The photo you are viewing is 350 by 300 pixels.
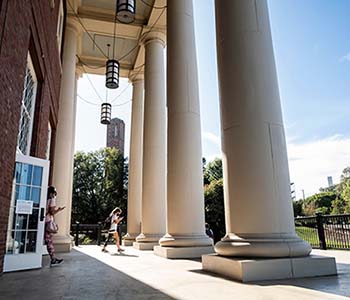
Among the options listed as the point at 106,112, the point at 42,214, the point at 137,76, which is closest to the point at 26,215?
the point at 42,214

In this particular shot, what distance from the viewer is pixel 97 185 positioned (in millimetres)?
39375

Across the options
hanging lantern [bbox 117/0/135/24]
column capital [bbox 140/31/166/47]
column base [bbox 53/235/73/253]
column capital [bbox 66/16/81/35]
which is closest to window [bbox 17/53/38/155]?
hanging lantern [bbox 117/0/135/24]

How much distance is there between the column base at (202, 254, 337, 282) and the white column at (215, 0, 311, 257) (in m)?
0.13

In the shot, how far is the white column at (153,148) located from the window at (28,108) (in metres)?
5.39

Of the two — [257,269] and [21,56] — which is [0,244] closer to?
[21,56]

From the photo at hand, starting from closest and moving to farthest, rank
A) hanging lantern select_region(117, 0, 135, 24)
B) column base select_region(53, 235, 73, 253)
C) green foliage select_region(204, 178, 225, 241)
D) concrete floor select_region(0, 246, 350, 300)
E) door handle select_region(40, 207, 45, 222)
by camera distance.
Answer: concrete floor select_region(0, 246, 350, 300), door handle select_region(40, 207, 45, 222), hanging lantern select_region(117, 0, 135, 24), column base select_region(53, 235, 73, 253), green foliage select_region(204, 178, 225, 241)

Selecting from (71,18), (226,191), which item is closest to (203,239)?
(226,191)

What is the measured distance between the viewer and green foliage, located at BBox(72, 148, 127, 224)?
3656cm

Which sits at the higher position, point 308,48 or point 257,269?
point 308,48

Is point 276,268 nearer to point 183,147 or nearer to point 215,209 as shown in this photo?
point 183,147

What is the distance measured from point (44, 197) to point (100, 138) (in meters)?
39.9

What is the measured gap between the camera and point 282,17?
1206 centimetres

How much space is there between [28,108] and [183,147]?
4.79 metres

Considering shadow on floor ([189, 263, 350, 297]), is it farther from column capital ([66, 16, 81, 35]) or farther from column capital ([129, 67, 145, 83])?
column capital ([129, 67, 145, 83])
